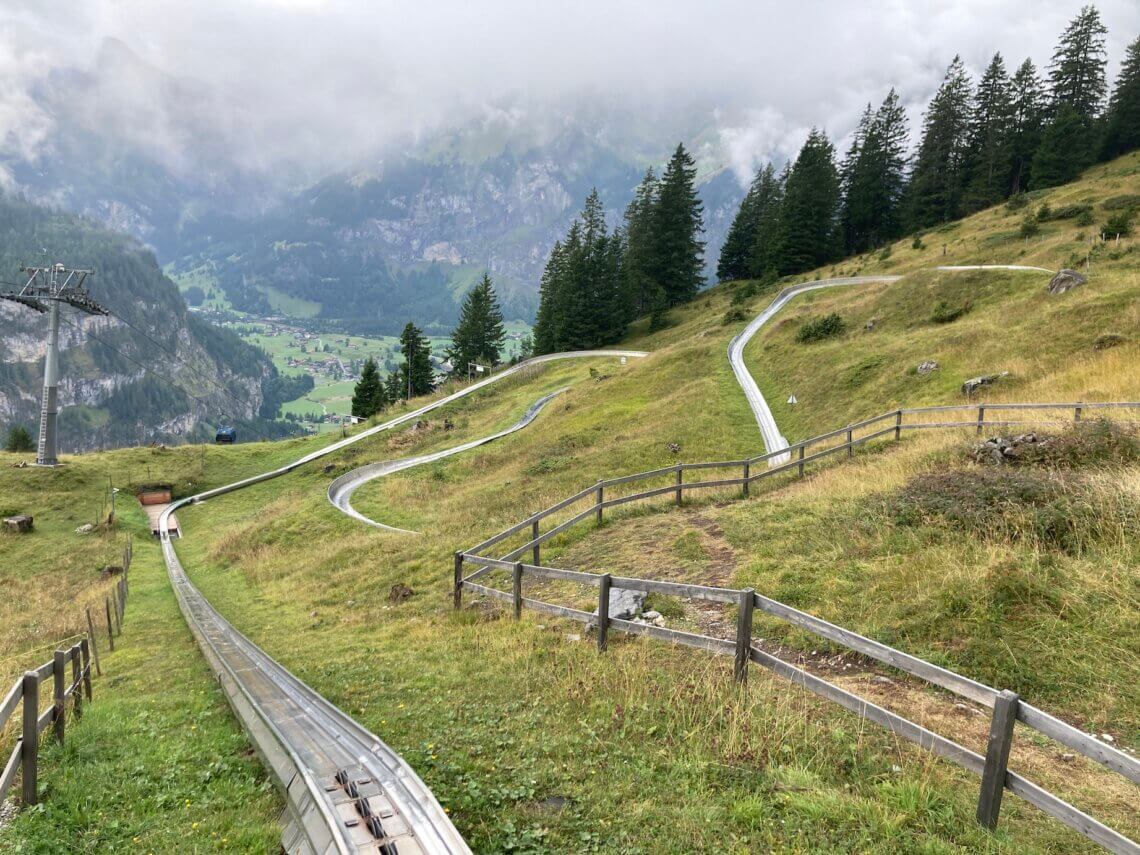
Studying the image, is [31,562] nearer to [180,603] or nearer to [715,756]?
[180,603]

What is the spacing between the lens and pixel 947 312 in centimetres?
3509

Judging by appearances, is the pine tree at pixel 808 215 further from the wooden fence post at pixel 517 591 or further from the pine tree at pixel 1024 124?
the wooden fence post at pixel 517 591

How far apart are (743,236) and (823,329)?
5844 cm

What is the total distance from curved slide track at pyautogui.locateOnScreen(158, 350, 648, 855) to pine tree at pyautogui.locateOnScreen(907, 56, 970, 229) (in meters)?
92.9

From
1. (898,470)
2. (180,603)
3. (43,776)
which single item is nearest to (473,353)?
(180,603)

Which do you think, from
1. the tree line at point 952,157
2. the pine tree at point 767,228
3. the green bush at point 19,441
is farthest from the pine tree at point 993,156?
the green bush at point 19,441

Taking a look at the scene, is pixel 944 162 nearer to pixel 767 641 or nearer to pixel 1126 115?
pixel 1126 115

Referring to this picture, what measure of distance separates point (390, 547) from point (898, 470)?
17249 millimetres

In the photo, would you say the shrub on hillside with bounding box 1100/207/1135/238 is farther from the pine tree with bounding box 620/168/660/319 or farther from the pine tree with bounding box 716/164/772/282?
the pine tree with bounding box 716/164/772/282

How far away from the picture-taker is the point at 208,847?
5.16 meters

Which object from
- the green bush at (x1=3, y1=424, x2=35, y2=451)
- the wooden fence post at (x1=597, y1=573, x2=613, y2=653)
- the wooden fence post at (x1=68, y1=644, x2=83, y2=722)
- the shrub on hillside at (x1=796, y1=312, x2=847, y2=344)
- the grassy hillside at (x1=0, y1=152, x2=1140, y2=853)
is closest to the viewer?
the grassy hillside at (x1=0, y1=152, x2=1140, y2=853)

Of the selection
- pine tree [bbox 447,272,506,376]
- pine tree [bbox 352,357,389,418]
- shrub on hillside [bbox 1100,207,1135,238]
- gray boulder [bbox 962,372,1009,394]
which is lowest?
gray boulder [bbox 962,372,1009,394]

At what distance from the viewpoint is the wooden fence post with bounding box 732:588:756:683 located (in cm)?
655

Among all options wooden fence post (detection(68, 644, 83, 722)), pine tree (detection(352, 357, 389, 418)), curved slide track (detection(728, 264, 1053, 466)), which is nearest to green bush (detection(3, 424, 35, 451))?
pine tree (detection(352, 357, 389, 418))
